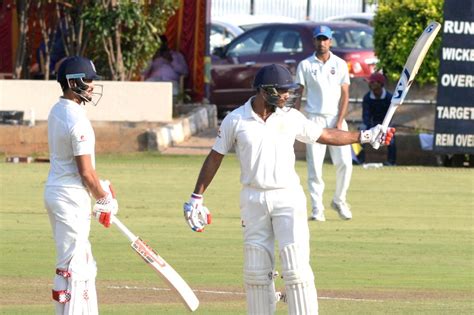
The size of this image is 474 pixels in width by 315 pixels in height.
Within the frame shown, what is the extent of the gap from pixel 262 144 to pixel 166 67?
1740 cm

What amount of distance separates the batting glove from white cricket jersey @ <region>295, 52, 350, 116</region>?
544cm

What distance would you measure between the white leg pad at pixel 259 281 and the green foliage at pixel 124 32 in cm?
1466

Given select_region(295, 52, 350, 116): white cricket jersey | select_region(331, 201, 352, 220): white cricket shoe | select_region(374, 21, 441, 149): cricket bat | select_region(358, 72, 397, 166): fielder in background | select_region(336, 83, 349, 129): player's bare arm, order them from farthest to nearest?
select_region(358, 72, 397, 166): fielder in background
select_region(331, 201, 352, 220): white cricket shoe
select_region(295, 52, 350, 116): white cricket jersey
select_region(336, 83, 349, 129): player's bare arm
select_region(374, 21, 441, 149): cricket bat

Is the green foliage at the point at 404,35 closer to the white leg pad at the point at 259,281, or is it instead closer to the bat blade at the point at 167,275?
the bat blade at the point at 167,275

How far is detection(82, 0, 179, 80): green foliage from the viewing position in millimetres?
23609

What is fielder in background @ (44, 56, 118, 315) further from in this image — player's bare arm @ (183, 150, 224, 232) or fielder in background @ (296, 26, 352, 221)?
fielder in background @ (296, 26, 352, 221)

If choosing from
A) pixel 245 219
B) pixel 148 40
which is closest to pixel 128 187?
pixel 148 40

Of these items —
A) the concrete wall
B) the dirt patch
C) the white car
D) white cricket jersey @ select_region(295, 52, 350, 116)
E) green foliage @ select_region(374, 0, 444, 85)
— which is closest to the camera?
the dirt patch

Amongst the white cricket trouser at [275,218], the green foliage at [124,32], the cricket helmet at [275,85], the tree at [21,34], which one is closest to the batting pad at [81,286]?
the white cricket trouser at [275,218]

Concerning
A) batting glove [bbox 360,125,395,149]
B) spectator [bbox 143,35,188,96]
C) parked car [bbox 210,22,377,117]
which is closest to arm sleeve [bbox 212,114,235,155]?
batting glove [bbox 360,125,395,149]

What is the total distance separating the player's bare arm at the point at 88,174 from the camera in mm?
9016

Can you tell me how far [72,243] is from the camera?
29.9ft

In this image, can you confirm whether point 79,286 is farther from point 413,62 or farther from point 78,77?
point 413,62

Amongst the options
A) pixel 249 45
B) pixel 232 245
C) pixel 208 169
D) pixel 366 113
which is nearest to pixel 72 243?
pixel 208 169
